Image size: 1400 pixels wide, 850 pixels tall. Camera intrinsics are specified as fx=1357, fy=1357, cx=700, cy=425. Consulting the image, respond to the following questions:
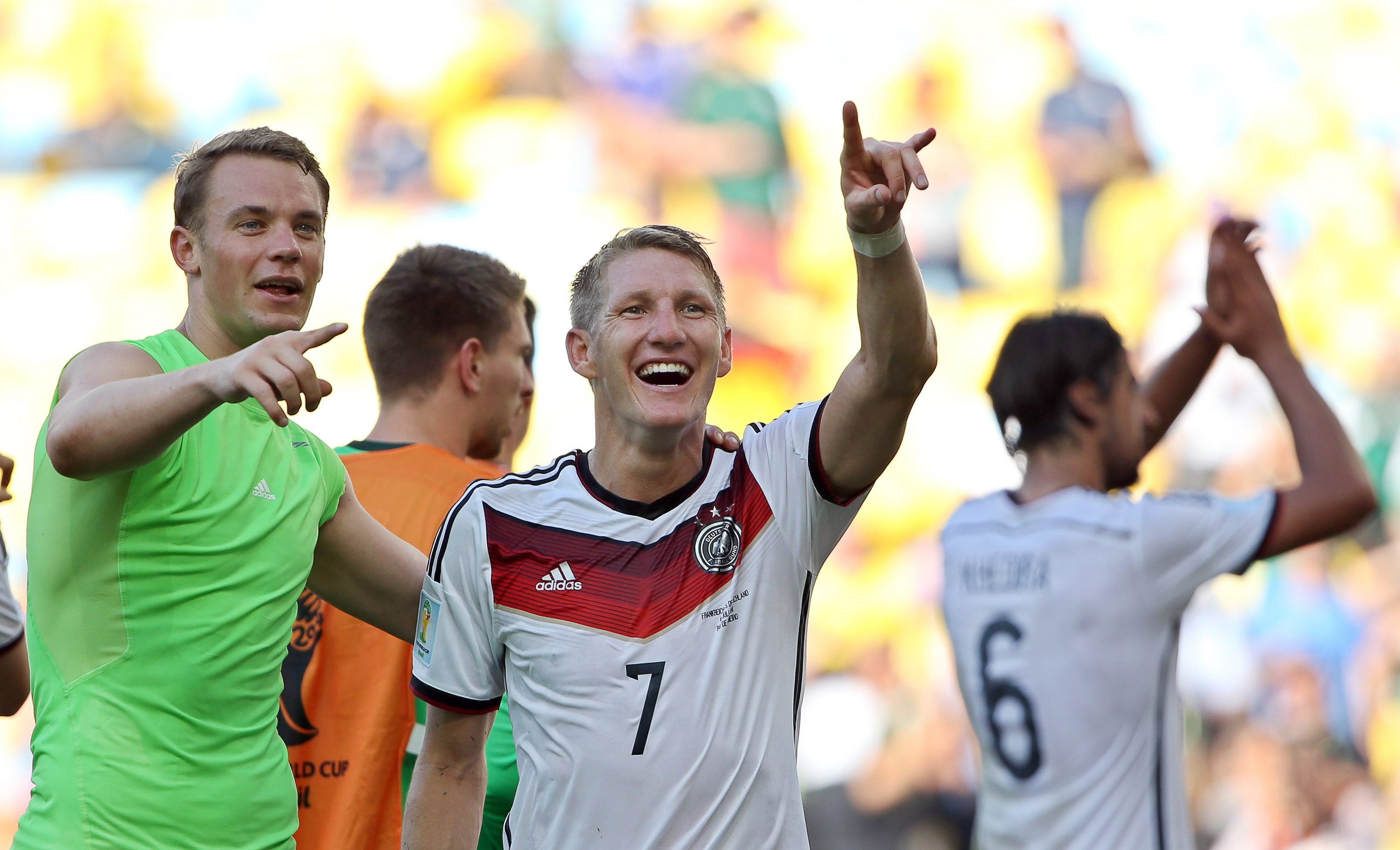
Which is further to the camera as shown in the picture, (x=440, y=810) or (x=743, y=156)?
(x=743, y=156)

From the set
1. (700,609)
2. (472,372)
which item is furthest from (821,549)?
(472,372)

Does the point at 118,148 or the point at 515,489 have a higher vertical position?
the point at 118,148

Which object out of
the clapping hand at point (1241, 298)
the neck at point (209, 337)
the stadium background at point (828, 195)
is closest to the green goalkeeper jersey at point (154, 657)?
the neck at point (209, 337)

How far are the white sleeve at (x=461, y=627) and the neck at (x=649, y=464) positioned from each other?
0.86 ft

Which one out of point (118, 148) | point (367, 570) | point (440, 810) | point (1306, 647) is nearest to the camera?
point (440, 810)

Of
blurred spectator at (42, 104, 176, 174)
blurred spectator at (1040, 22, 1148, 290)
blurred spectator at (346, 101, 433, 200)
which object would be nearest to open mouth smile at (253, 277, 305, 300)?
blurred spectator at (346, 101, 433, 200)

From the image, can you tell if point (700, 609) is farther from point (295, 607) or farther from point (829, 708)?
point (829, 708)

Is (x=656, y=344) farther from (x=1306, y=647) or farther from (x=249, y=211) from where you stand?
(x=1306, y=647)

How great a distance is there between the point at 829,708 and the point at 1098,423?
4505 mm

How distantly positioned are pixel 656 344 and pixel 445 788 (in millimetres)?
952

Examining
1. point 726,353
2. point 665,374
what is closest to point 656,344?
point 665,374

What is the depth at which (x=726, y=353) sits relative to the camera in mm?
2564

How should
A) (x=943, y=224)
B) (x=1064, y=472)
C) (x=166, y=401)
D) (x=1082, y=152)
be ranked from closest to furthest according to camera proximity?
(x=166, y=401) → (x=1064, y=472) → (x=943, y=224) → (x=1082, y=152)

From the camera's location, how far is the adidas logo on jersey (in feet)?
7.84
